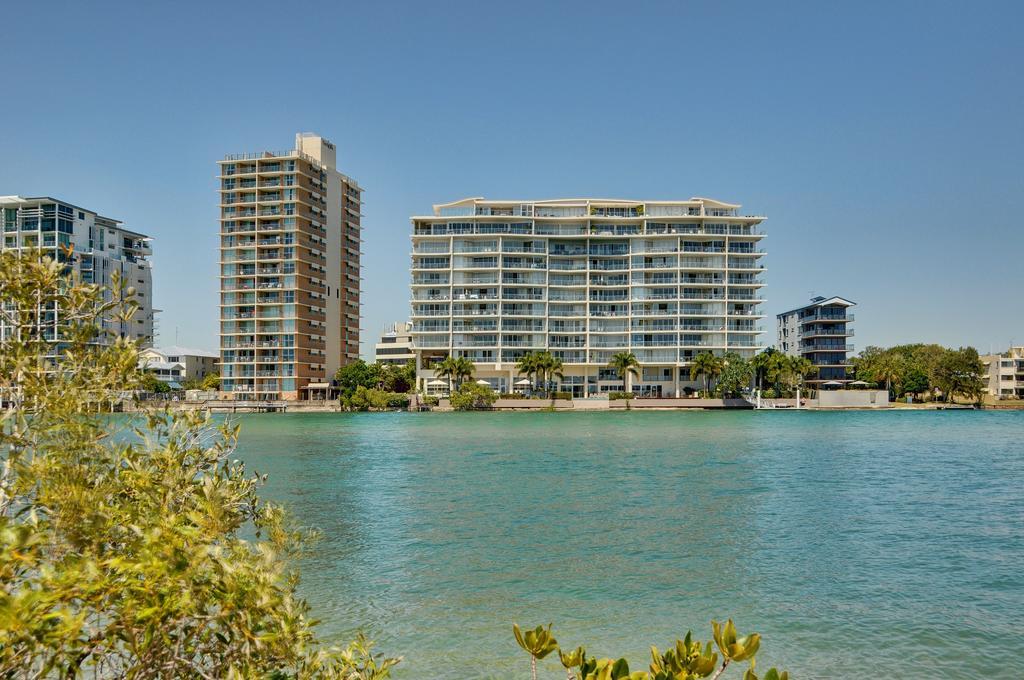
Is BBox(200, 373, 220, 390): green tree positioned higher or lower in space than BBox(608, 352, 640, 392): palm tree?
lower

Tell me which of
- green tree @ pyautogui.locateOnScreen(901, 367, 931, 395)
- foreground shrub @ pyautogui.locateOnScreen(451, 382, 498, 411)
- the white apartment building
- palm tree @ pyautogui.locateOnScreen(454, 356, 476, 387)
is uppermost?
the white apartment building

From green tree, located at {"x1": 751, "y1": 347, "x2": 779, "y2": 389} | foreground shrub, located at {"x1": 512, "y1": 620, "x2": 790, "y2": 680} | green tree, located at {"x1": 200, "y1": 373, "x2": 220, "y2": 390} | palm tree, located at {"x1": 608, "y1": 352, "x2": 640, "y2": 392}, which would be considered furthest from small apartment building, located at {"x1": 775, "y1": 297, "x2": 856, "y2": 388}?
foreground shrub, located at {"x1": 512, "y1": 620, "x2": 790, "y2": 680}

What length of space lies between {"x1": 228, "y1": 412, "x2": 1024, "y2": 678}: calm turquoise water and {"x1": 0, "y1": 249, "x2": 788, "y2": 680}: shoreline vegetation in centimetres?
650

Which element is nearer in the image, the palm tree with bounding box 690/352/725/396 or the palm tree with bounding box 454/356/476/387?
the palm tree with bounding box 690/352/725/396

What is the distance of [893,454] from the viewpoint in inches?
1730

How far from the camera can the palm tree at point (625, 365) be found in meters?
108

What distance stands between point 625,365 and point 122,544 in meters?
105

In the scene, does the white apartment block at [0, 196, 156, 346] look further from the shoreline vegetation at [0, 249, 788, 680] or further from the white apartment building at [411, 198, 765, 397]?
the shoreline vegetation at [0, 249, 788, 680]

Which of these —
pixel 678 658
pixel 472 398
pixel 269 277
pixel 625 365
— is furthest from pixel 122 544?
pixel 269 277

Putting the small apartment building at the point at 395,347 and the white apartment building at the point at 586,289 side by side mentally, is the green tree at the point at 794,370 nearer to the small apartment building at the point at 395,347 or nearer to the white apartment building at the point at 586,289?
the white apartment building at the point at 586,289

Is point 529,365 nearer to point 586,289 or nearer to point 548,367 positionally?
point 548,367

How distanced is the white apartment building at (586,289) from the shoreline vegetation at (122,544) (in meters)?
107

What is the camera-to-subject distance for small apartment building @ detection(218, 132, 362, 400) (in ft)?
387

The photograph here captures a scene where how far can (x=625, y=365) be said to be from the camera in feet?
355
